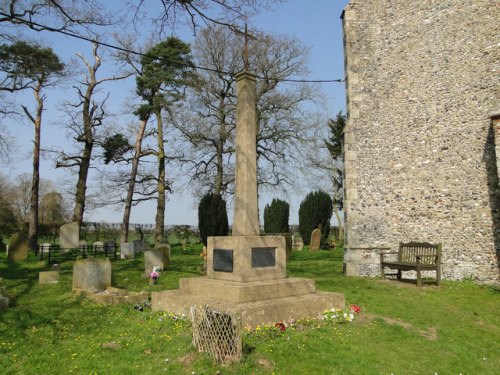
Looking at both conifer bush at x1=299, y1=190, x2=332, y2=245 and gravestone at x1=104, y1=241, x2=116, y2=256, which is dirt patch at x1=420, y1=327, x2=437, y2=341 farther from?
conifer bush at x1=299, y1=190, x2=332, y2=245

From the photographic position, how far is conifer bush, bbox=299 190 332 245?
26.5 metres

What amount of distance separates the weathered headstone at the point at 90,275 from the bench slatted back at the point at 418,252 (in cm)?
799

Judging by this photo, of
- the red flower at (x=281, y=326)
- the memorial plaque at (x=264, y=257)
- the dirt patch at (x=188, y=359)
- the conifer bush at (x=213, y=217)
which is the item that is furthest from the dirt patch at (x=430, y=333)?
the conifer bush at (x=213, y=217)

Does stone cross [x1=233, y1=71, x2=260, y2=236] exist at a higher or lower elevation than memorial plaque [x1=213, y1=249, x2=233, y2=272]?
higher

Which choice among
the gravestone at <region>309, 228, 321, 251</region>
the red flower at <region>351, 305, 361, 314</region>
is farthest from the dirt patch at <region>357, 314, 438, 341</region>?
the gravestone at <region>309, 228, 321, 251</region>

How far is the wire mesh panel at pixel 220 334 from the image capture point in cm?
479

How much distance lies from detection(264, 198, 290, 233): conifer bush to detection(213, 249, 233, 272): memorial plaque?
69.7 feet

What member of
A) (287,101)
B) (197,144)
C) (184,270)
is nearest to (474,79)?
(184,270)

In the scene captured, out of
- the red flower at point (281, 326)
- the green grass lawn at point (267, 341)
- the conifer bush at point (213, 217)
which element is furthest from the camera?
the conifer bush at point (213, 217)

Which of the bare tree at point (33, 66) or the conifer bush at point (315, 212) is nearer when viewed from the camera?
the bare tree at point (33, 66)

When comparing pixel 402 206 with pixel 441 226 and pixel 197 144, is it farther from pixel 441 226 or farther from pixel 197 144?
pixel 197 144

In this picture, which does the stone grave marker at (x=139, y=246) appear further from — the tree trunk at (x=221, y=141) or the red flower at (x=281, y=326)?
the red flower at (x=281, y=326)

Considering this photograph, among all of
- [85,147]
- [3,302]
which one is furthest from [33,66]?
[3,302]

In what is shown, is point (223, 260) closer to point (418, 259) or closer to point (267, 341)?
point (267, 341)
